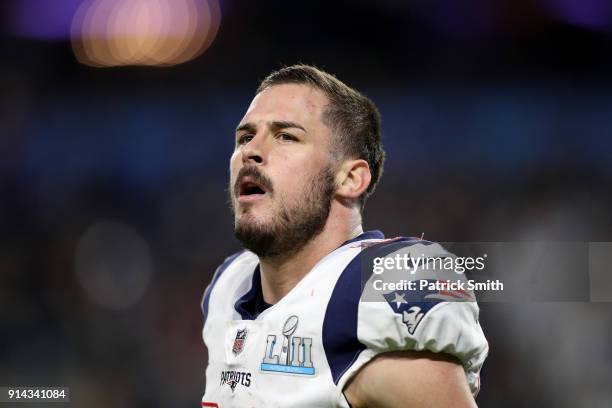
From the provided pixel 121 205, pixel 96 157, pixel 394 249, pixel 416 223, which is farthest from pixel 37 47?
pixel 394 249

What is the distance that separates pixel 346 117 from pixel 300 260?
1.51 ft

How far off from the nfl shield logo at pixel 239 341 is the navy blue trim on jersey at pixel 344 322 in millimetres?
333

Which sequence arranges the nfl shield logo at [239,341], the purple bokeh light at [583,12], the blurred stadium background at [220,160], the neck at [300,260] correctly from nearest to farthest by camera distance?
the nfl shield logo at [239,341] < the neck at [300,260] < the blurred stadium background at [220,160] < the purple bokeh light at [583,12]

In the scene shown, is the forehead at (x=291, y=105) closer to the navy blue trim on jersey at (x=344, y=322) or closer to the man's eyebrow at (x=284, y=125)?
the man's eyebrow at (x=284, y=125)

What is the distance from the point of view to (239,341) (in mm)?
1914

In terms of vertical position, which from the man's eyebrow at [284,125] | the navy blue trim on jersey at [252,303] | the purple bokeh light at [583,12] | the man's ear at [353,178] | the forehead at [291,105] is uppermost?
the purple bokeh light at [583,12]

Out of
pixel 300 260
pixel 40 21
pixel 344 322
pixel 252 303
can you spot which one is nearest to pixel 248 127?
pixel 300 260

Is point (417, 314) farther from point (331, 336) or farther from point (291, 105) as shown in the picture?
point (291, 105)

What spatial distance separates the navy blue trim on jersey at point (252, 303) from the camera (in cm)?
206

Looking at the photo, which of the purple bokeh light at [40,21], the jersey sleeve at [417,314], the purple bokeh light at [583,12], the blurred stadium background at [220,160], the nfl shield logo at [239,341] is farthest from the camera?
the purple bokeh light at [40,21]

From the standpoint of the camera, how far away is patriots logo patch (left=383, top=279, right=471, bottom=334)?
1560 millimetres

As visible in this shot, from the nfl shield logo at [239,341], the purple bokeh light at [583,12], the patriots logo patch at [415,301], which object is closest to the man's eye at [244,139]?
the nfl shield logo at [239,341]

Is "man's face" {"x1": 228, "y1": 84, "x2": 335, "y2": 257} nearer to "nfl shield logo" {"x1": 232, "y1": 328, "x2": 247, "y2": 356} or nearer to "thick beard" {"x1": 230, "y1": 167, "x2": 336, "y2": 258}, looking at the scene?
"thick beard" {"x1": 230, "y1": 167, "x2": 336, "y2": 258}

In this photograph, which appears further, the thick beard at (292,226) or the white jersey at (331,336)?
the thick beard at (292,226)
